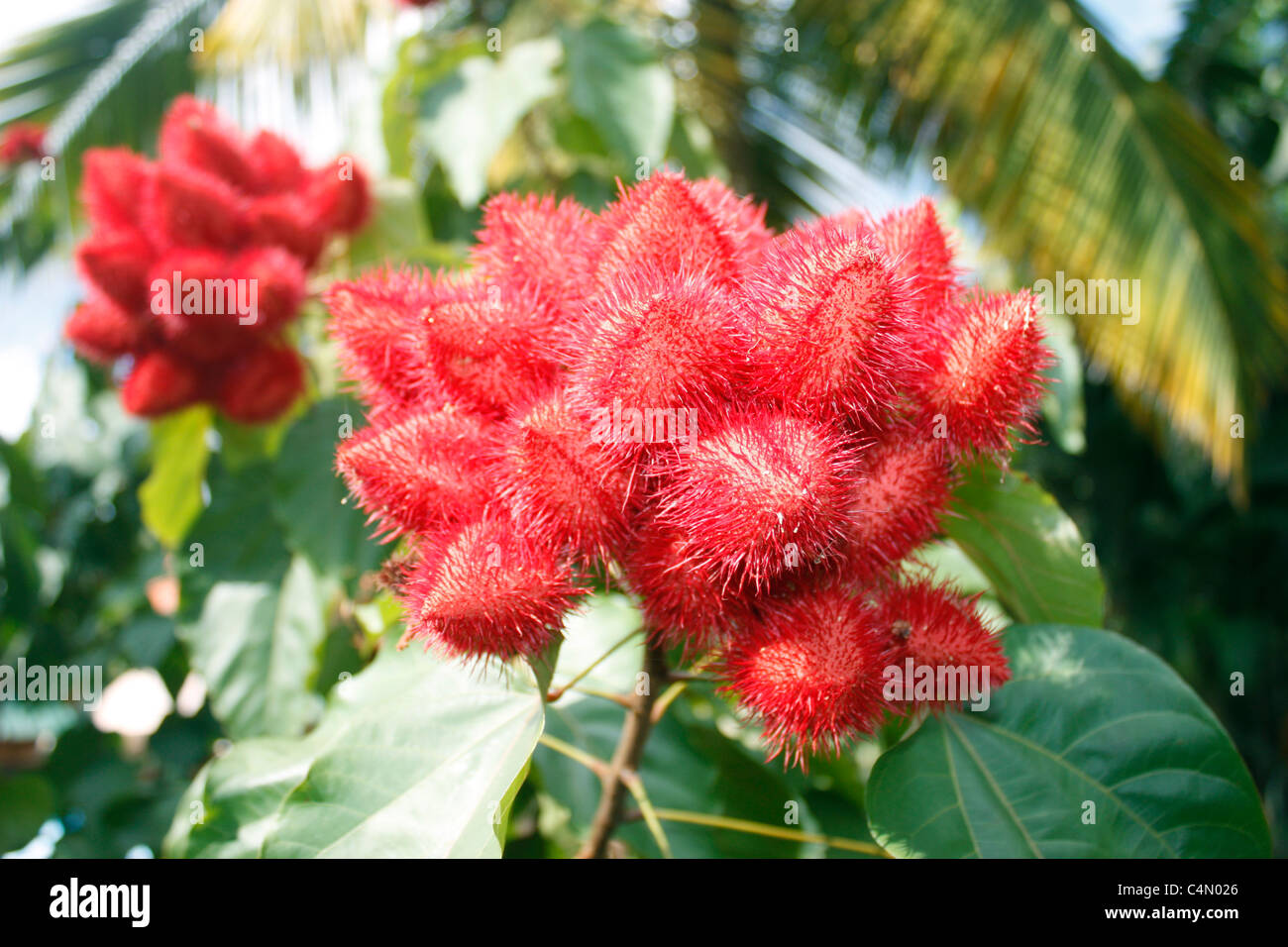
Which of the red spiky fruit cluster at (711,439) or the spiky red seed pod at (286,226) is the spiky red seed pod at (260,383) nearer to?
the spiky red seed pod at (286,226)

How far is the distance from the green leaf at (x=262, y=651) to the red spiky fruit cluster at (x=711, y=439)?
695 mm

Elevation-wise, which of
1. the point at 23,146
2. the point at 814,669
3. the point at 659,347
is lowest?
the point at 814,669

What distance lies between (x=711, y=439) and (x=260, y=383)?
101 centimetres

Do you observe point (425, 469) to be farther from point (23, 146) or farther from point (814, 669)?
point (23, 146)

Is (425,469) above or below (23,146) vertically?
below

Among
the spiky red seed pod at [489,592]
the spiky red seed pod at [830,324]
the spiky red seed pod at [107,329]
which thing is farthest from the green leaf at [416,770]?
the spiky red seed pod at [107,329]

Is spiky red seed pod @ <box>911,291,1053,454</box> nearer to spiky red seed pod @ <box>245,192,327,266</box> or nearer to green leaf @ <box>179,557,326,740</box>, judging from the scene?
green leaf @ <box>179,557,326,740</box>

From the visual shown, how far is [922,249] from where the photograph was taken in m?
0.70

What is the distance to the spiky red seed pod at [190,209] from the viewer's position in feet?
4.24

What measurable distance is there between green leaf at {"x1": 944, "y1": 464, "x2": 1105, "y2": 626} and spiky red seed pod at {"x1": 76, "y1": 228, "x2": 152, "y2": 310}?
3.94 ft

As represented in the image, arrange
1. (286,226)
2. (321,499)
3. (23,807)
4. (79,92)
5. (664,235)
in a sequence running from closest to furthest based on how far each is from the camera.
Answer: (664,235)
(321,499)
(286,226)
(23,807)
(79,92)

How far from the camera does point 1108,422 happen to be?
436cm

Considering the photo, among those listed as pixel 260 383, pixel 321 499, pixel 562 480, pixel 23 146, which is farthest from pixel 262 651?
pixel 23 146
